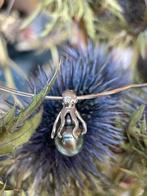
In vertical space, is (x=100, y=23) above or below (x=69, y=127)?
above

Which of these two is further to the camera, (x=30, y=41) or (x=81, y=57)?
(x=30, y=41)

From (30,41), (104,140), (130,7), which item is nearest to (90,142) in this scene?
(104,140)

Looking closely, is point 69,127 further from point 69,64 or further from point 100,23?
point 100,23

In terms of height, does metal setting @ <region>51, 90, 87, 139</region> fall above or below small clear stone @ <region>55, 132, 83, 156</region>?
above

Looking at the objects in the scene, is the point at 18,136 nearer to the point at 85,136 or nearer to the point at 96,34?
the point at 85,136

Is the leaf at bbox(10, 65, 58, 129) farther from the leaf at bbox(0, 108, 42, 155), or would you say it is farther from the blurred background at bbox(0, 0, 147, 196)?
the blurred background at bbox(0, 0, 147, 196)

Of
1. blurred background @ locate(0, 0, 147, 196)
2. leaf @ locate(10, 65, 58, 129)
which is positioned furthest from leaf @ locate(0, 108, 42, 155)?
blurred background @ locate(0, 0, 147, 196)

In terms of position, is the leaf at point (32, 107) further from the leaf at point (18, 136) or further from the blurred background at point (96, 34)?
the blurred background at point (96, 34)
